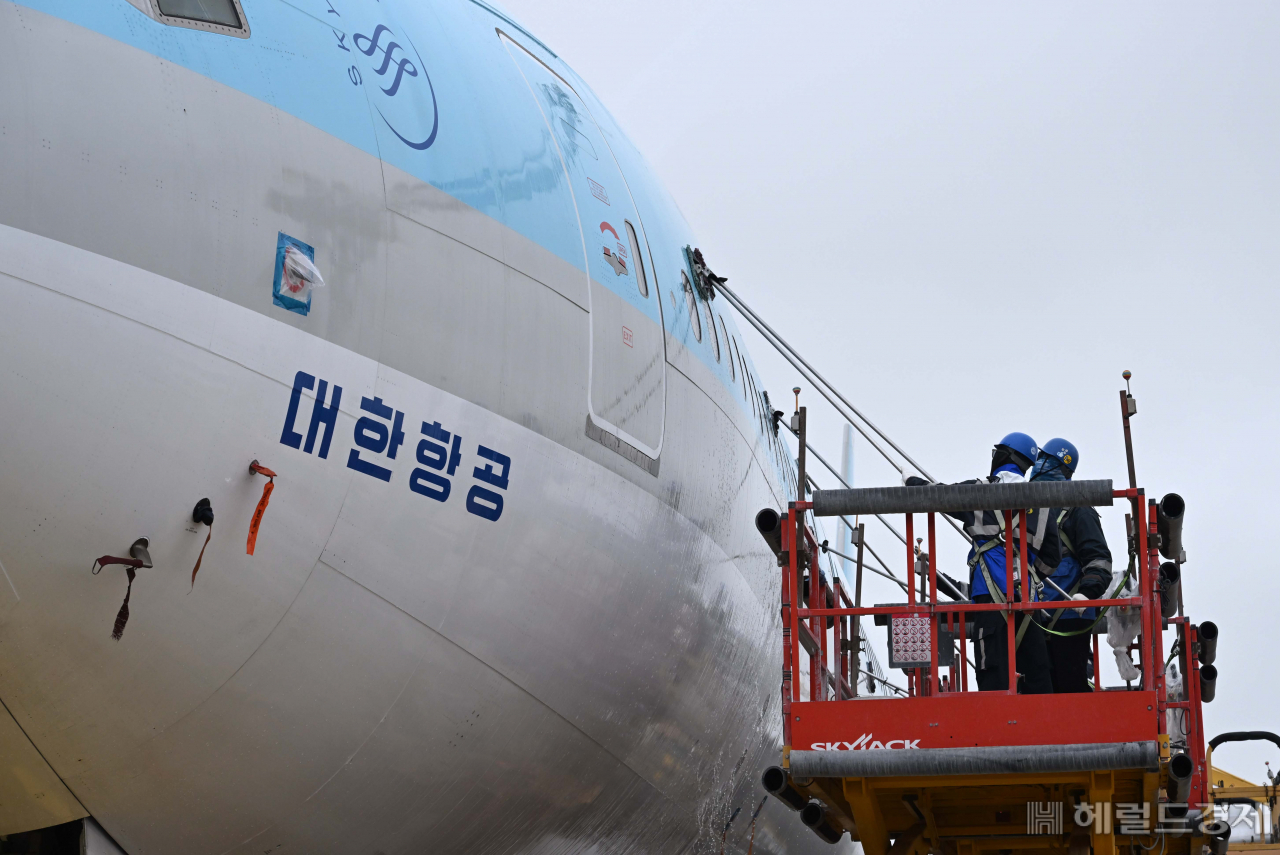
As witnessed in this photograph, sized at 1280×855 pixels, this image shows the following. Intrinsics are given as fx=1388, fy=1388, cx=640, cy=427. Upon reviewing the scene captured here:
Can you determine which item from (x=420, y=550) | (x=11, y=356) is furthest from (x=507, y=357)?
(x=11, y=356)

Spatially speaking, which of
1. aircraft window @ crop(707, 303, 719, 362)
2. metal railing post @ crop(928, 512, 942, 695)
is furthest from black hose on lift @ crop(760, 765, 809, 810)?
aircraft window @ crop(707, 303, 719, 362)

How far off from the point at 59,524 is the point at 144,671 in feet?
1.81

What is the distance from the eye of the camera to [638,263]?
6914mm

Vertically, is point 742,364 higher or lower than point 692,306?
higher

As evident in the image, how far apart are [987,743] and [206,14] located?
13.5 feet

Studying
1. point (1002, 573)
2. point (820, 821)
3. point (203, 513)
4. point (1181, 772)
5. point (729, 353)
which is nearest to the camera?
point (203, 513)

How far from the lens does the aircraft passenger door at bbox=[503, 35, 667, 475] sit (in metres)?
6.06

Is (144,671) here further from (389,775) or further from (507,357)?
(507,357)

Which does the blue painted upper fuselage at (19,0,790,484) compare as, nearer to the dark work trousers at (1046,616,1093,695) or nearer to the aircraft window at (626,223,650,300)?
the aircraft window at (626,223,650,300)

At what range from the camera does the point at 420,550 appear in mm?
4812

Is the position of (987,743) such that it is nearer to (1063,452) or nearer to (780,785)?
(780,785)

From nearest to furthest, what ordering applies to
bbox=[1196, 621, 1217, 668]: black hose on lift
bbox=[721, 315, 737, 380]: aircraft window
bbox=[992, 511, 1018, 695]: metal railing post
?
bbox=[992, 511, 1018, 695]: metal railing post, bbox=[1196, 621, 1217, 668]: black hose on lift, bbox=[721, 315, 737, 380]: aircraft window

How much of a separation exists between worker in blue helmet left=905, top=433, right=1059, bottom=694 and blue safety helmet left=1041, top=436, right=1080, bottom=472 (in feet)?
0.37

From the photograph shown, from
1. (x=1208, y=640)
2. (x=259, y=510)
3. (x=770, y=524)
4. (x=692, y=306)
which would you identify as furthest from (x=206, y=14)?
(x=1208, y=640)
